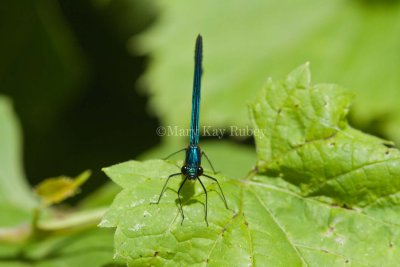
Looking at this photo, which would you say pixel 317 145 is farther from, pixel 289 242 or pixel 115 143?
pixel 115 143

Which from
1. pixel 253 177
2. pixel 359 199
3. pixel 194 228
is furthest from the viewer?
pixel 253 177

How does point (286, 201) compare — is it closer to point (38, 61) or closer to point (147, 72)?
point (147, 72)

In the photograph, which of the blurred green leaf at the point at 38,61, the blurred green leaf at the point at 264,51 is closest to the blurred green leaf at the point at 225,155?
the blurred green leaf at the point at 264,51

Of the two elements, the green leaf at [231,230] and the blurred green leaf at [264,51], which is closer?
the green leaf at [231,230]

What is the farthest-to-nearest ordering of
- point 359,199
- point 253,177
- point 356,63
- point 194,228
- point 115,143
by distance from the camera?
point 115,143, point 356,63, point 253,177, point 359,199, point 194,228

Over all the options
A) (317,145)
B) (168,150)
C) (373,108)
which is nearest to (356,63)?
(373,108)

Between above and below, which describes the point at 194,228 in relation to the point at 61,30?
below

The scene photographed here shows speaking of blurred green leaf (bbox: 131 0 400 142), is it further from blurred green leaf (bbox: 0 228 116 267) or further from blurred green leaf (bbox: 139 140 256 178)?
blurred green leaf (bbox: 0 228 116 267)

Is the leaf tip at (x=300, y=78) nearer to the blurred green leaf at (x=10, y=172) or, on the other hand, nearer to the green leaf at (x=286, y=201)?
the green leaf at (x=286, y=201)
